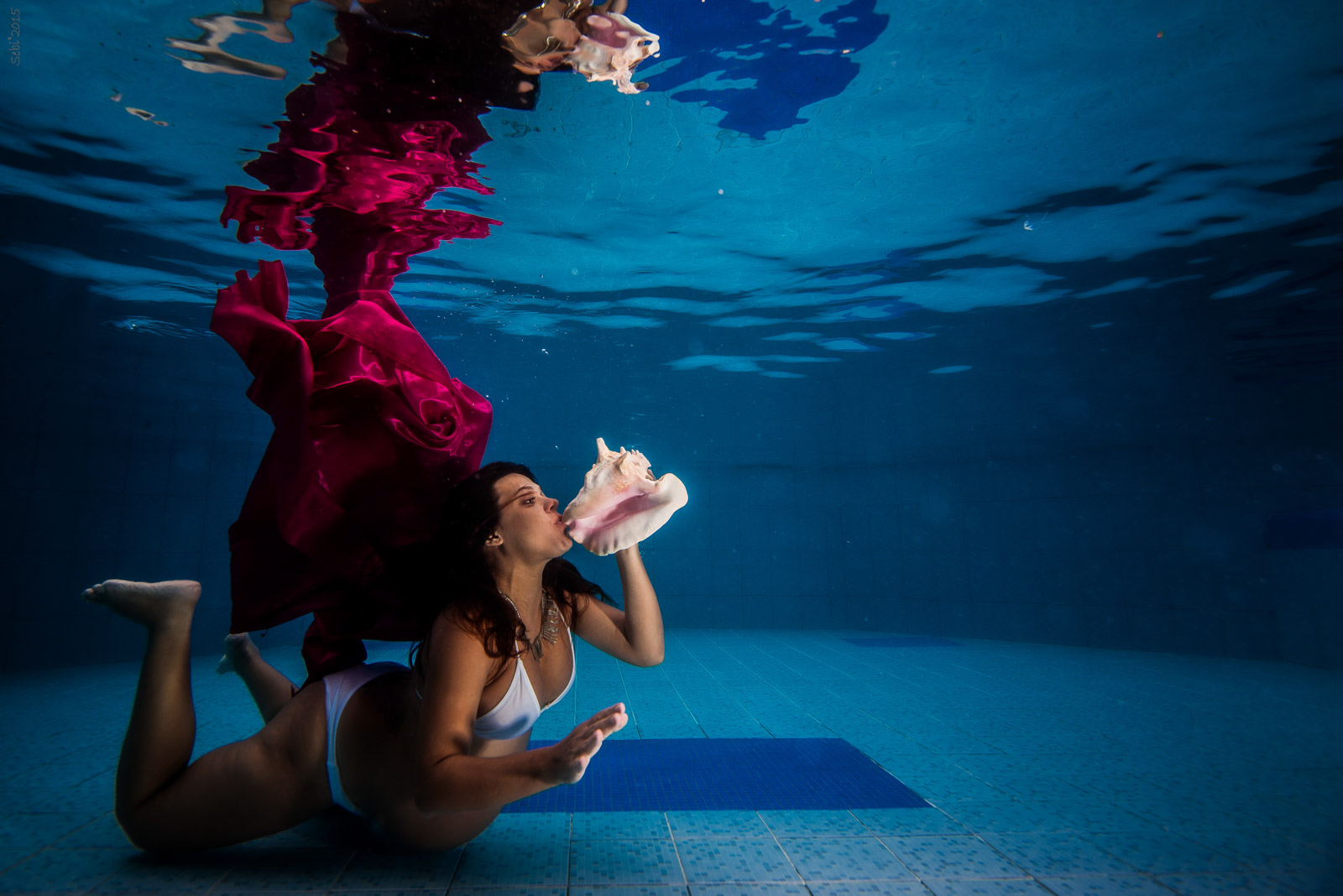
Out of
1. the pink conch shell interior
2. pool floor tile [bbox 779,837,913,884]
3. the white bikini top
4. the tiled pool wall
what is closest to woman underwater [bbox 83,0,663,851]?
the white bikini top

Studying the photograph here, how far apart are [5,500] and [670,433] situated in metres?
19.0

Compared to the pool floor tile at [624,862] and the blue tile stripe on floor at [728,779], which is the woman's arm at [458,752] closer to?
the pool floor tile at [624,862]

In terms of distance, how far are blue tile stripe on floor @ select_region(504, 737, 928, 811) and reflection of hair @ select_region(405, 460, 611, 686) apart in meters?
2.42

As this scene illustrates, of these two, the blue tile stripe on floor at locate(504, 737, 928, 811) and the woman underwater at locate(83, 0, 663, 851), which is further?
the blue tile stripe on floor at locate(504, 737, 928, 811)

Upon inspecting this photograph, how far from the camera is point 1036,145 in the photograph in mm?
7754

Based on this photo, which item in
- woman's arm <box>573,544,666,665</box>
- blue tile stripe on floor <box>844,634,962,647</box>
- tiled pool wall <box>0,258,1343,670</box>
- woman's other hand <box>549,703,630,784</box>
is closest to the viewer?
woman's other hand <box>549,703,630,784</box>

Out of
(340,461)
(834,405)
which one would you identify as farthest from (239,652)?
(834,405)

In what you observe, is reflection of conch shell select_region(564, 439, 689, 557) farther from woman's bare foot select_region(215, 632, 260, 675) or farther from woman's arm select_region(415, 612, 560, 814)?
woman's bare foot select_region(215, 632, 260, 675)

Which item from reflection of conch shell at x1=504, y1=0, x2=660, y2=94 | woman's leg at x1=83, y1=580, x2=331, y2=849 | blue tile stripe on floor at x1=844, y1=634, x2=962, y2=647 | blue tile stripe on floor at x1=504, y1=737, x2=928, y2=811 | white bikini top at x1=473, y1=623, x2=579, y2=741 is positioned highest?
reflection of conch shell at x1=504, y1=0, x2=660, y2=94

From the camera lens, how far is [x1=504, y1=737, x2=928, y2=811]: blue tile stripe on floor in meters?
4.63

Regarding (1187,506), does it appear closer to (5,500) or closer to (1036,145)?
(1036,145)

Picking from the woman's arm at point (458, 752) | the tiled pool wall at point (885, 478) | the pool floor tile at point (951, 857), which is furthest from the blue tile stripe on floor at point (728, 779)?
the tiled pool wall at point (885, 478)

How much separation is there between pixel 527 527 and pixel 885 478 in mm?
17207

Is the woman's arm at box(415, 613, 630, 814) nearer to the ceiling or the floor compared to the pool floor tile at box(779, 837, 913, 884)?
nearer to the ceiling
